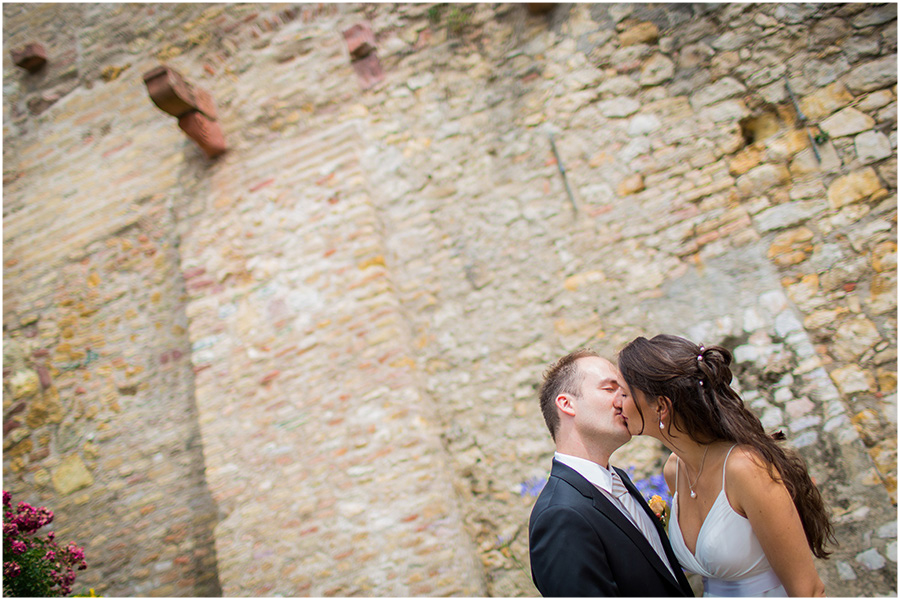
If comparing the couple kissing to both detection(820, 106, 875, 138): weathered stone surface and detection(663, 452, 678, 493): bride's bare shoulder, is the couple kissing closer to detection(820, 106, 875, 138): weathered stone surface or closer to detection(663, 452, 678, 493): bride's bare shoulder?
detection(663, 452, 678, 493): bride's bare shoulder

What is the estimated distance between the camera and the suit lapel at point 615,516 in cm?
157

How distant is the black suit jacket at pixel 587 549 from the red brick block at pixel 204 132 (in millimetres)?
3527

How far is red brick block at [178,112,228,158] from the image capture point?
3820 millimetres

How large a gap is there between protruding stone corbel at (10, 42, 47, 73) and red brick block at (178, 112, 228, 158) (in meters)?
2.00

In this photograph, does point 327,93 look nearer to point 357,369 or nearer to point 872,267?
point 357,369

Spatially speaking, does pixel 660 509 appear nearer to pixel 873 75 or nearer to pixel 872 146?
pixel 872 146

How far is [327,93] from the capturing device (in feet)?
13.0

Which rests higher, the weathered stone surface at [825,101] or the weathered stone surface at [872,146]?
the weathered stone surface at [825,101]

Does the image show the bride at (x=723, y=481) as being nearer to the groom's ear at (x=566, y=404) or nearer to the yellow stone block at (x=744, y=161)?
the groom's ear at (x=566, y=404)

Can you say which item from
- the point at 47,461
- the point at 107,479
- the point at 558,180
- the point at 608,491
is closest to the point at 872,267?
the point at 558,180

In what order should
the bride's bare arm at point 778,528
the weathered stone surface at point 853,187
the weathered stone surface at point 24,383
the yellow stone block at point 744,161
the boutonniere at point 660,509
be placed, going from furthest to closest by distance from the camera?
1. the weathered stone surface at point 24,383
2. the yellow stone block at point 744,161
3. the weathered stone surface at point 853,187
4. the boutonniere at point 660,509
5. the bride's bare arm at point 778,528

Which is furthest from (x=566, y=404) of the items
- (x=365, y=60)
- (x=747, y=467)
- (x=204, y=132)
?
(x=204, y=132)

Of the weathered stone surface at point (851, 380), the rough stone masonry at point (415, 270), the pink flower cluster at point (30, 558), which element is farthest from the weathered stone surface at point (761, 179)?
the pink flower cluster at point (30, 558)

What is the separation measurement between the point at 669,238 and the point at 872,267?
40.8 inches
